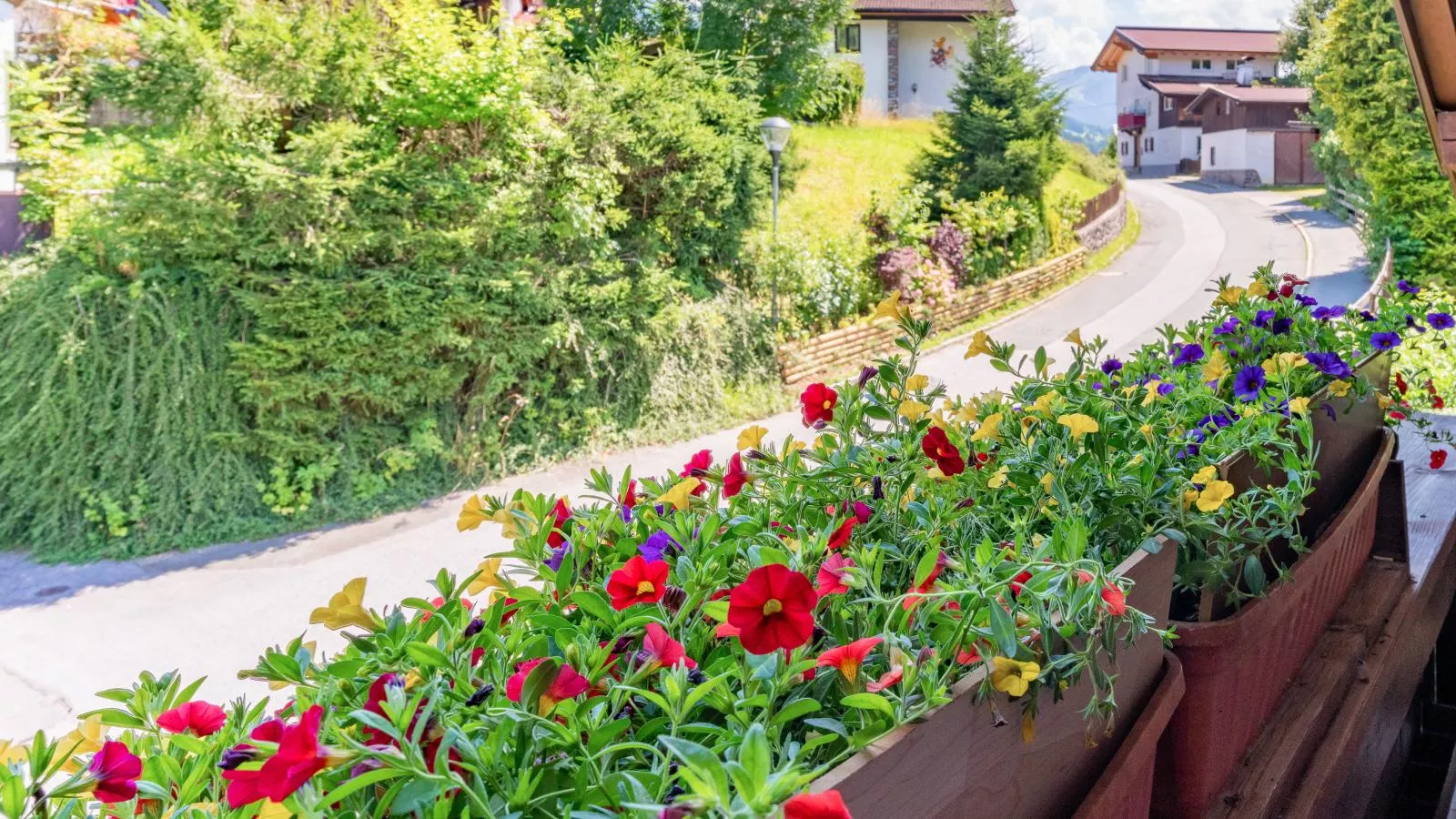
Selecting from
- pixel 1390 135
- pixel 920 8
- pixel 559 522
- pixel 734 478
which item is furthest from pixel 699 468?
pixel 920 8

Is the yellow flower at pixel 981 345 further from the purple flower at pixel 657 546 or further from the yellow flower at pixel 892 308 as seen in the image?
the purple flower at pixel 657 546

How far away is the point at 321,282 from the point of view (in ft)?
18.0

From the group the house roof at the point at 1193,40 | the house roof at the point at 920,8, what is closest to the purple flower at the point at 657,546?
the house roof at the point at 920,8

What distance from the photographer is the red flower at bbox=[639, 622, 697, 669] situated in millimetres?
623

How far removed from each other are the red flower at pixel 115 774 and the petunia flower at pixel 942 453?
681mm

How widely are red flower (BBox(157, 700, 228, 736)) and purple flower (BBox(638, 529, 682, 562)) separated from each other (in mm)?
315

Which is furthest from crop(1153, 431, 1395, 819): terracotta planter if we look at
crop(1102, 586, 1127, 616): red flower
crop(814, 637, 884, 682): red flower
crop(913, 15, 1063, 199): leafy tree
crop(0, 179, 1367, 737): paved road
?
crop(913, 15, 1063, 199): leafy tree

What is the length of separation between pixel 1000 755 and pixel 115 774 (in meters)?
0.55

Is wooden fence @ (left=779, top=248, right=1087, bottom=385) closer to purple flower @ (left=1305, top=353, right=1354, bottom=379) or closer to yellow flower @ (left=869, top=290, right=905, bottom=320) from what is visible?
purple flower @ (left=1305, top=353, right=1354, bottom=379)

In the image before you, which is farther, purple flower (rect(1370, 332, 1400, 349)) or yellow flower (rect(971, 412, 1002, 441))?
purple flower (rect(1370, 332, 1400, 349))

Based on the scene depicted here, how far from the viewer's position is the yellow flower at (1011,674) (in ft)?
2.12

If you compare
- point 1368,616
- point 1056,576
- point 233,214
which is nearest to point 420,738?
point 1056,576

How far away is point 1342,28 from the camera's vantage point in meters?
10.8

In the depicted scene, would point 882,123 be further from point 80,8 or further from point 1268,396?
point 1268,396
